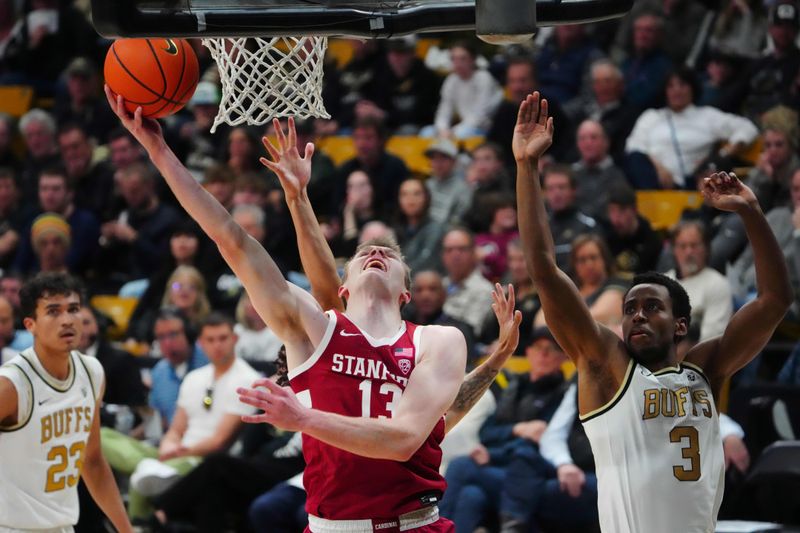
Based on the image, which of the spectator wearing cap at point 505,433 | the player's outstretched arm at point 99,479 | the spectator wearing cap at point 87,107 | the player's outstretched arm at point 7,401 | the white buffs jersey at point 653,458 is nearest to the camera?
the white buffs jersey at point 653,458

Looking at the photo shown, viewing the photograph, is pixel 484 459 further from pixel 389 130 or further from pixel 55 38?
pixel 55 38

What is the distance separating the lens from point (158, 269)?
39.2ft

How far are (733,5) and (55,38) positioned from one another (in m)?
7.35

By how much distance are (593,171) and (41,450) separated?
17.7 feet

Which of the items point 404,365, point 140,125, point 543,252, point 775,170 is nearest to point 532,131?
point 543,252

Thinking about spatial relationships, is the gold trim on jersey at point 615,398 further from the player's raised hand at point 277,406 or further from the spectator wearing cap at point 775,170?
the spectator wearing cap at point 775,170

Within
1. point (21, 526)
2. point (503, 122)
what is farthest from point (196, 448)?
point (503, 122)

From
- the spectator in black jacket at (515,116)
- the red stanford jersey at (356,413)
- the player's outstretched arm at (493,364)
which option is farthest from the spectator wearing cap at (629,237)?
the red stanford jersey at (356,413)

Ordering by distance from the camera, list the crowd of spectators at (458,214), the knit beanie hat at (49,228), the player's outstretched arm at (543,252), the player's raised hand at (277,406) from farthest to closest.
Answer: the knit beanie hat at (49,228) → the crowd of spectators at (458,214) → the player's outstretched arm at (543,252) → the player's raised hand at (277,406)

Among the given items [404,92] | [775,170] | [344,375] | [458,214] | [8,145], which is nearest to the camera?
[344,375]

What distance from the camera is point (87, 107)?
14.1 metres

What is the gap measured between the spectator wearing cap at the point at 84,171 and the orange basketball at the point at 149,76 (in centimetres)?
764

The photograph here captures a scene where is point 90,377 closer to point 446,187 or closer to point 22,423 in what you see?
point 22,423

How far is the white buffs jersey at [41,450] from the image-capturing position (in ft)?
20.6
